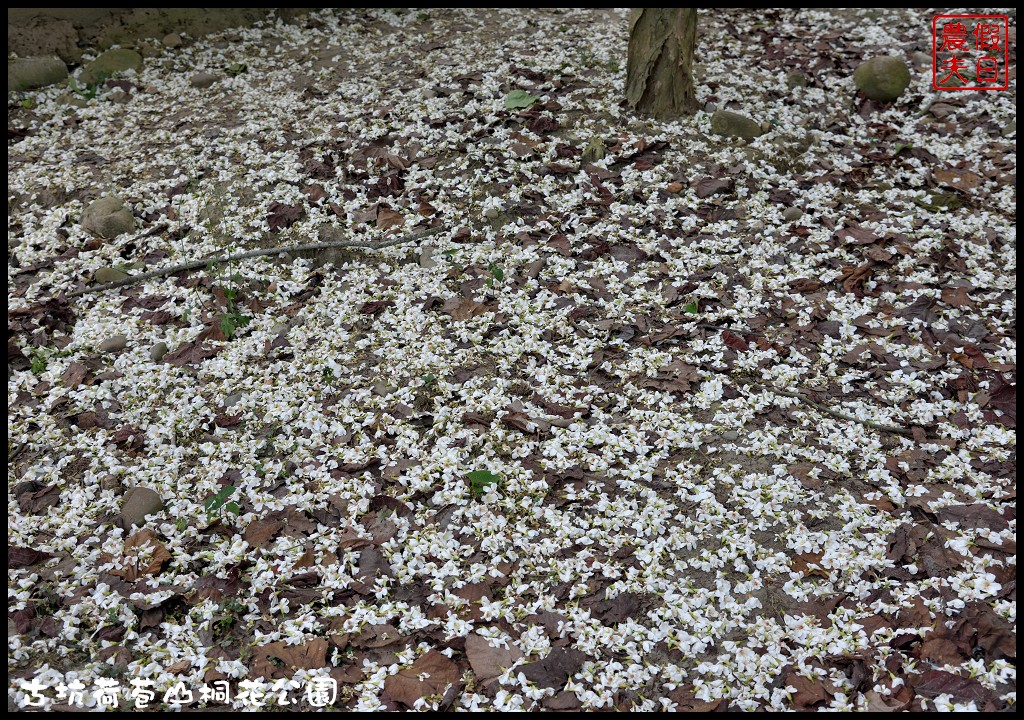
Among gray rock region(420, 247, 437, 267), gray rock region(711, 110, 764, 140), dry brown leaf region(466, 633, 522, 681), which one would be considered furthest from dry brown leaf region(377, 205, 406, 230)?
dry brown leaf region(466, 633, 522, 681)

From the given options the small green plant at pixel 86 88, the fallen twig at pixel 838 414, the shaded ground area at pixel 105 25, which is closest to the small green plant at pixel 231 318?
the fallen twig at pixel 838 414

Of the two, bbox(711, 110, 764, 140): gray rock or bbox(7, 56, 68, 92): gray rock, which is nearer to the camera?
bbox(711, 110, 764, 140): gray rock

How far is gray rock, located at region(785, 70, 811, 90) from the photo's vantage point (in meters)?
7.73

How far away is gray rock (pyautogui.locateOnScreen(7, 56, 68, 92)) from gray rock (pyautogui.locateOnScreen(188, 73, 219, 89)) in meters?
1.37

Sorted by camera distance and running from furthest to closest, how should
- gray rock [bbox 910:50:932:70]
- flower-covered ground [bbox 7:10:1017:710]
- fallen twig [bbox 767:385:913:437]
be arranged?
1. gray rock [bbox 910:50:932:70]
2. fallen twig [bbox 767:385:913:437]
3. flower-covered ground [bbox 7:10:1017:710]

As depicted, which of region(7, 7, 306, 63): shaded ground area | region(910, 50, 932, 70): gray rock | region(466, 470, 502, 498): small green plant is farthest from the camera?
region(910, 50, 932, 70): gray rock

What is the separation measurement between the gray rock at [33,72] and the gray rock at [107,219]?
9.10ft

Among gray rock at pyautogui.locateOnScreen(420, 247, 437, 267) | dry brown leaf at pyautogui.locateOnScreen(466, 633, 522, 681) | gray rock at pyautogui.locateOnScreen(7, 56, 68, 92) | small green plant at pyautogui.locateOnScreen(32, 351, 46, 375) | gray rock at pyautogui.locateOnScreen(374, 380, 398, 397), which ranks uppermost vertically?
gray rock at pyautogui.locateOnScreen(7, 56, 68, 92)

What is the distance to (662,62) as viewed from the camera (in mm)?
6828

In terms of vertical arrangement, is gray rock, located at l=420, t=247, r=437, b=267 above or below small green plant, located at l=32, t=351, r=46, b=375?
above

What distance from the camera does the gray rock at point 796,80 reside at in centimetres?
773

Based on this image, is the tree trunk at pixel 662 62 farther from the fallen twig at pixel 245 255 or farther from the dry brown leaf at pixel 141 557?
the dry brown leaf at pixel 141 557

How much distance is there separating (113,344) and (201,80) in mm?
4244

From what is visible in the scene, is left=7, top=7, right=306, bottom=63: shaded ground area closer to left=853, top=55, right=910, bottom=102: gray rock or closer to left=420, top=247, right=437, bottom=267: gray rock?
left=420, top=247, right=437, bottom=267: gray rock
